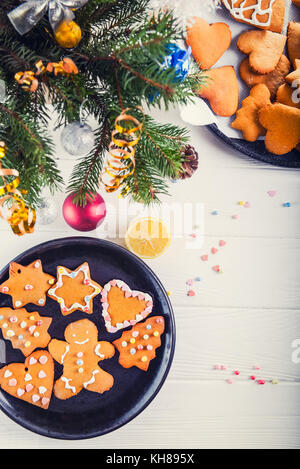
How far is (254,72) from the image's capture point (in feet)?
2.71

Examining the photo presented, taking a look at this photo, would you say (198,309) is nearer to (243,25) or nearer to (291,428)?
(291,428)

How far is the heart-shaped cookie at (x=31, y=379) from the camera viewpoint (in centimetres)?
80

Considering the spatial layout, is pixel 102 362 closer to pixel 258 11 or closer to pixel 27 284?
pixel 27 284

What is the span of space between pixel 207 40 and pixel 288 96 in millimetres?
205

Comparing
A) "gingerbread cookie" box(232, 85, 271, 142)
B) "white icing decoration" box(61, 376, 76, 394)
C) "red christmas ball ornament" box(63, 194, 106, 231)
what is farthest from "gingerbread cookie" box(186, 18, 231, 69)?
"white icing decoration" box(61, 376, 76, 394)

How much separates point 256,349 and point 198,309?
0.16 meters

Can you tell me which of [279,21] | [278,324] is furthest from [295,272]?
[279,21]

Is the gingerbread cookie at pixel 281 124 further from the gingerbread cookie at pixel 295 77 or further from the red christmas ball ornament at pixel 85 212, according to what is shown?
the red christmas ball ornament at pixel 85 212

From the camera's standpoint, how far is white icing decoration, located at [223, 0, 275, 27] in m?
0.79

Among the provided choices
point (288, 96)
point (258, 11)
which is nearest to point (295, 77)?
point (288, 96)

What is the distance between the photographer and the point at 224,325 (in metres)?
0.88

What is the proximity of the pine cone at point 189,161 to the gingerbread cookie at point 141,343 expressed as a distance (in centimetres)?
31

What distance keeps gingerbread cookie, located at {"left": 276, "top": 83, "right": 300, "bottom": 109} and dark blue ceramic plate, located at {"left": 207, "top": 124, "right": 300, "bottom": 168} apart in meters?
0.09

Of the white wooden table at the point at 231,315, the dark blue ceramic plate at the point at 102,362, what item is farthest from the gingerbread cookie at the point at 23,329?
the white wooden table at the point at 231,315
